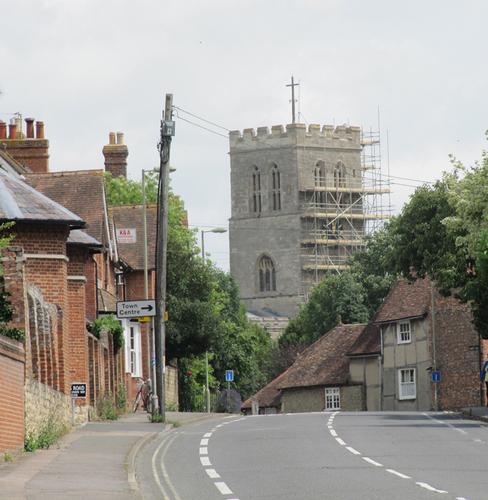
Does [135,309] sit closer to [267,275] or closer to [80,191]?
[80,191]

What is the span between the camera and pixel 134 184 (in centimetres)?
6091

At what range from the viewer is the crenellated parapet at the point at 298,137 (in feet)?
396

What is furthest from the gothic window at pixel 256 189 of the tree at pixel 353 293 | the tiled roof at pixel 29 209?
the tiled roof at pixel 29 209

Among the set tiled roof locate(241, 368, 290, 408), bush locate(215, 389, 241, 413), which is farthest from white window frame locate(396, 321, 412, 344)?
tiled roof locate(241, 368, 290, 408)

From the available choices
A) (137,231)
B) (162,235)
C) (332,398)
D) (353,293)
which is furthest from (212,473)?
(353,293)

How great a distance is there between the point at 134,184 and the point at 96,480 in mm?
47241

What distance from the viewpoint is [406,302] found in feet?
177

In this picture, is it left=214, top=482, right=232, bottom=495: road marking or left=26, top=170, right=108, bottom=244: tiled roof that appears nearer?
left=214, top=482, right=232, bottom=495: road marking

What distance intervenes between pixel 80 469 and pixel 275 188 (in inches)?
4246

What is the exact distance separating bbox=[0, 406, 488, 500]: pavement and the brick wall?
13.4 inches

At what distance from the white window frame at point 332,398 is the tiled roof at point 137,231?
17407 mm

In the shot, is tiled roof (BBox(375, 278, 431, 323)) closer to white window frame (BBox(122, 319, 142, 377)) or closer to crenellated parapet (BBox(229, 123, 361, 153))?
white window frame (BBox(122, 319, 142, 377))

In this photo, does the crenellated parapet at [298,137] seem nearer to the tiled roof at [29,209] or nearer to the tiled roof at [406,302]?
the tiled roof at [406,302]

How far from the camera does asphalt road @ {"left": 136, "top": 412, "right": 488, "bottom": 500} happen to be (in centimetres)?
1297
